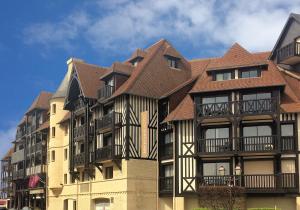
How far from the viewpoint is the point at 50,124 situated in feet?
188

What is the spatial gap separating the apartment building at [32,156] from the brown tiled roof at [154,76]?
1824 centimetres

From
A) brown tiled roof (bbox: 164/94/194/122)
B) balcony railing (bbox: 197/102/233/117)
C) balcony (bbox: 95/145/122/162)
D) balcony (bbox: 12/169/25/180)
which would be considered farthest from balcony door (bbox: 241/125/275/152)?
balcony (bbox: 12/169/25/180)

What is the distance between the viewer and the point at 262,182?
3700 cm

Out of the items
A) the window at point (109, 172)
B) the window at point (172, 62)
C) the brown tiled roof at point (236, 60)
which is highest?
the window at point (172, 62)

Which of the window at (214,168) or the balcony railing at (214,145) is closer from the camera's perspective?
the balcony railing at (214,145)

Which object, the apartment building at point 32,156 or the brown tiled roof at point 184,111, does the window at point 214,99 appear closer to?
the brown tiled roof at point 184,111

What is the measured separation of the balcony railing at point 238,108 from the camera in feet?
121

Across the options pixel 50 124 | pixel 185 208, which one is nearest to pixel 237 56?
pixel 185 208

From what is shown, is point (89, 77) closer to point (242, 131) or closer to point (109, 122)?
point (109, 122)

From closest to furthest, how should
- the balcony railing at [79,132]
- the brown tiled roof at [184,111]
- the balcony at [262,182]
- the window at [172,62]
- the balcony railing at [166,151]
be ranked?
the balcony at [262,182] → the brown tiled roof at [184,111] → the balcony railing at [166,151] → the window at [172,62] → the balcony railing at [79,132]

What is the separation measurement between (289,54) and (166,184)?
13714 mm

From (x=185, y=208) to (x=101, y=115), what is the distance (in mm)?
11736

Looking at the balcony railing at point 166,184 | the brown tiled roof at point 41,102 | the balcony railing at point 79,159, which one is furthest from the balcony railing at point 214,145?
the brown tiled roof at point 41,102

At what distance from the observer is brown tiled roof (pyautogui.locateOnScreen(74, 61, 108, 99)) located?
4750 cm
